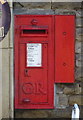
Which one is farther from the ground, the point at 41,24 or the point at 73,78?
the point at 41,24

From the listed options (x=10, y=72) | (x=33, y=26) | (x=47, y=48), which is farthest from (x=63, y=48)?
(x=10, y=72)

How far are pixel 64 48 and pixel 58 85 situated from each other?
0.75m

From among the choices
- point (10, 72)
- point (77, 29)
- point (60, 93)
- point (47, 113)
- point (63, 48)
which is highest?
point (77, 29)

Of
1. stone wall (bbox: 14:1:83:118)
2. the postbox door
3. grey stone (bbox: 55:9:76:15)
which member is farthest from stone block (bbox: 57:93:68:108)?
grey stone (bbox: 55:9:76:15)

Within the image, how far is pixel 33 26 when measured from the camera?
6.00 m

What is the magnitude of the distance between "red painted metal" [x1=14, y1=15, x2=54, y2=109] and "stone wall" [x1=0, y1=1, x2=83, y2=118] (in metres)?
0.14

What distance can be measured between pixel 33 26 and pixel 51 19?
0.38 meters

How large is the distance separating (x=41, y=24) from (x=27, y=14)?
1.10ft

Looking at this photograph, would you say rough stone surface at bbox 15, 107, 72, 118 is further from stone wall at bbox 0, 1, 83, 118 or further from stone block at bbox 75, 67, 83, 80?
stone block at bbox 75, 67, 83, 80

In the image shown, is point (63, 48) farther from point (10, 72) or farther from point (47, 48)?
point (10, 72)

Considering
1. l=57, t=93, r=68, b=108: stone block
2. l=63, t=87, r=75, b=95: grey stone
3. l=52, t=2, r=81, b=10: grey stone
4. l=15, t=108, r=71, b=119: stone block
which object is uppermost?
l=52, t=2, r=81, b=10: grey stone

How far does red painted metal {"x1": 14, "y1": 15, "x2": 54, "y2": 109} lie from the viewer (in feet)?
19.7

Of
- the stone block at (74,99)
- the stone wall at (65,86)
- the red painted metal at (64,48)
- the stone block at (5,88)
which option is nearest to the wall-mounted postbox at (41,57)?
the red painted metal at (64,48)

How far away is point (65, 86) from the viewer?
20.2ft
